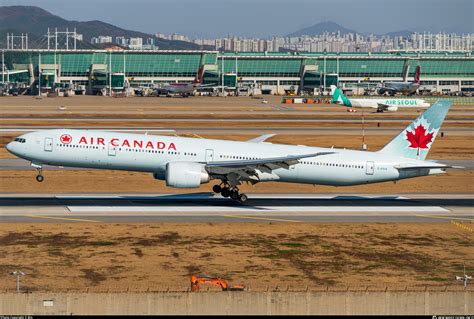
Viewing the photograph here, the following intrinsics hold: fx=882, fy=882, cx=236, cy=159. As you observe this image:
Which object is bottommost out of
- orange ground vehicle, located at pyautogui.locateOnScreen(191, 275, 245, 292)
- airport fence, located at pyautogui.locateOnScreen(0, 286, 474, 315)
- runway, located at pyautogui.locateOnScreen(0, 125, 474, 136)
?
orange ground vehicle, located at pyautogui.locateOnScreen(191, 275, 245, 292)

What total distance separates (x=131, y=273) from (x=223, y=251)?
6964 mm

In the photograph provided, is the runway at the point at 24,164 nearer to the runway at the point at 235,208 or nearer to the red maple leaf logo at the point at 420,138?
the runway at the point at 235,208

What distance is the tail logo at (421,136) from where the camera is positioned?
2682 inches

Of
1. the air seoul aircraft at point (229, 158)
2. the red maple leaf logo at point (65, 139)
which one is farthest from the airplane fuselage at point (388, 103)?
the red maple leaf logo at point (65, 139)

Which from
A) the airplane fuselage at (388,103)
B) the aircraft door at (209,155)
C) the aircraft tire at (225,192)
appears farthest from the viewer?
the airplane fuselage at (388,103)

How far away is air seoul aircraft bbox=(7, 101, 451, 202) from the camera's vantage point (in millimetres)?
64625

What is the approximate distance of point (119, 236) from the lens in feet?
174

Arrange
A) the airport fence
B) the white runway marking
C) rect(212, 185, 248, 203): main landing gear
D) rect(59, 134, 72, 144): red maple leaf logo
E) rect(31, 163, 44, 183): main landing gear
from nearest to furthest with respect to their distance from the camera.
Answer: the airport fence < the white runway marking < rect(59, 134, 72, 144): red maple leaf logo < rect(212, 185, 248, 203): main landing gear < rect(31, 163, 44, 183): main landing gear

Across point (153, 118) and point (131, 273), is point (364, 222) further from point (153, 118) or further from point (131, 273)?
point (153, 118)

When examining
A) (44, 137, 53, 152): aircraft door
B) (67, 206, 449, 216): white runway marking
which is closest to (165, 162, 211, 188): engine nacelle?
(67, 206, 449, 216): white runway marking

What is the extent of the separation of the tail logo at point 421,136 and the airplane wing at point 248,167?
826cm

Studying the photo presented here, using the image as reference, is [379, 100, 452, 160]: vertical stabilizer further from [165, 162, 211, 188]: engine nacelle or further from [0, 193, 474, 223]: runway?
[165, 162, 211, 188]: engine nacelle

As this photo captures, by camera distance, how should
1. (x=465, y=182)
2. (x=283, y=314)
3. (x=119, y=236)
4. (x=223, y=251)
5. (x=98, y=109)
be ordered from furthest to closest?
(x=98, y=109) → (x=465, y=182) → (x=119, y=236) → (x=223, y=251) → (x=283, y=314)

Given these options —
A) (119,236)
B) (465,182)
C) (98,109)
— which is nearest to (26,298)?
(119,236)
